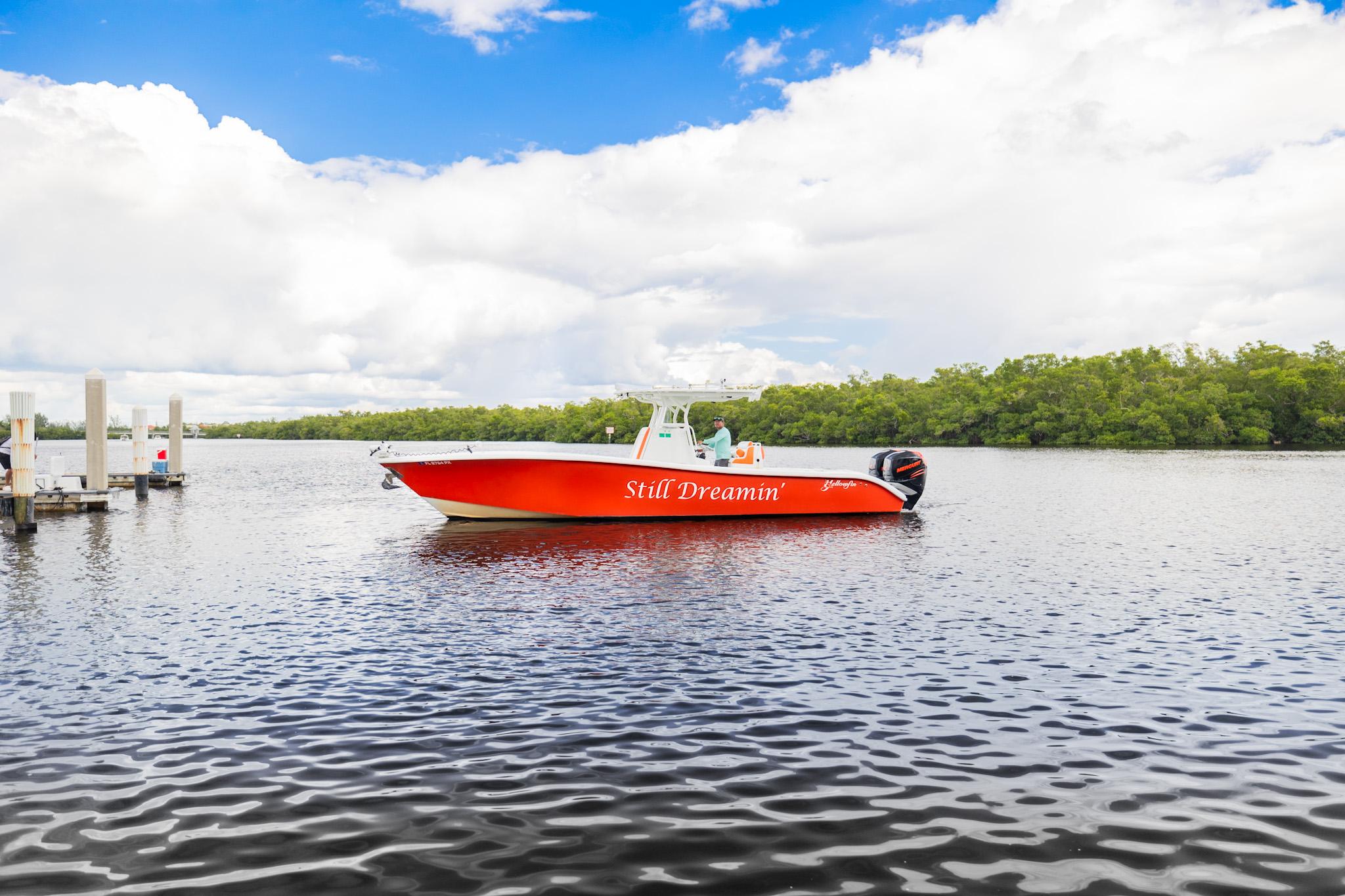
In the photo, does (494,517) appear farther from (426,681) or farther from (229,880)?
(229,880)

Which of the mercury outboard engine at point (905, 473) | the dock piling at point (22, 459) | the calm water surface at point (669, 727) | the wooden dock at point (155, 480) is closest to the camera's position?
the calm water surface at point (669, 727)

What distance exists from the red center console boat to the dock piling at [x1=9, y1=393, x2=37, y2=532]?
7960 mm

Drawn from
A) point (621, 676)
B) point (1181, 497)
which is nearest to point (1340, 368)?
point (1181, 497)

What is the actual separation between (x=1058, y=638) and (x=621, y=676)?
216 inches

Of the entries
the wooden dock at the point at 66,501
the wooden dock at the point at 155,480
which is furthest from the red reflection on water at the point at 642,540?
the wooden dock at the point at 155,480

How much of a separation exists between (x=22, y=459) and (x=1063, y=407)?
112 meters

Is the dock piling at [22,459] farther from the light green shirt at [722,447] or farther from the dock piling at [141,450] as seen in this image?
the light green shirt at [722,447]

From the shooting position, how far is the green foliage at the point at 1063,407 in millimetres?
97688

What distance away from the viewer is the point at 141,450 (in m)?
30.6

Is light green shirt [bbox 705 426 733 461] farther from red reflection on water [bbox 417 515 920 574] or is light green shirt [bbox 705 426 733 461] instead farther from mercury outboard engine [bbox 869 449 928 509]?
mercury outboard engine [bbox 869 449 928 509]

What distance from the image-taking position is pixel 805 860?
5008mm

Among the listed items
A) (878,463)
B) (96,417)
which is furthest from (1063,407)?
(96,417)

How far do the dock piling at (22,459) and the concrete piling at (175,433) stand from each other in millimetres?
15572

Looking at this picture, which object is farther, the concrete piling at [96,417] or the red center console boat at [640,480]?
the concrete piling at [96,417]
